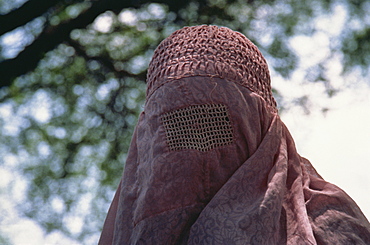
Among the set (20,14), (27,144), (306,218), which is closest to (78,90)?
(27,144)

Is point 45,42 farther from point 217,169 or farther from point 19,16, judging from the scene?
point 217,169

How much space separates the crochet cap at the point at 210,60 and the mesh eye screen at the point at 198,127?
0.12m

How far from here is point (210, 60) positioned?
1.61 metres

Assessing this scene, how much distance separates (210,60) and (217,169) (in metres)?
0.37

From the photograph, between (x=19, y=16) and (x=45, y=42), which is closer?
(x=19, y=16)

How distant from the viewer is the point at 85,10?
10.6 ft

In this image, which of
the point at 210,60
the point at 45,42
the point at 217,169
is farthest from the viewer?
the point at 45,42

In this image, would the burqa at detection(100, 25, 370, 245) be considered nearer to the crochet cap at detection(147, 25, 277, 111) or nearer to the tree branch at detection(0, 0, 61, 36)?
the crochet cap at detection(147, 25, 277, 111)

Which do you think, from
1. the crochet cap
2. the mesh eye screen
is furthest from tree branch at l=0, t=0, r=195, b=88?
the mesh eye screen

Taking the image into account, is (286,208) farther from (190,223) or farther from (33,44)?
(33,44)

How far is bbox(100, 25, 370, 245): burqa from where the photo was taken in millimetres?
1378

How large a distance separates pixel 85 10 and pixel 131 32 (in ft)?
2.99

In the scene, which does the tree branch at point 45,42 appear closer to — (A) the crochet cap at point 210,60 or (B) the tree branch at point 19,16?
(B) the tree branch at point 19,16

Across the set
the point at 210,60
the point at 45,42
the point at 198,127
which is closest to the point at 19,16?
the point at 45,42
